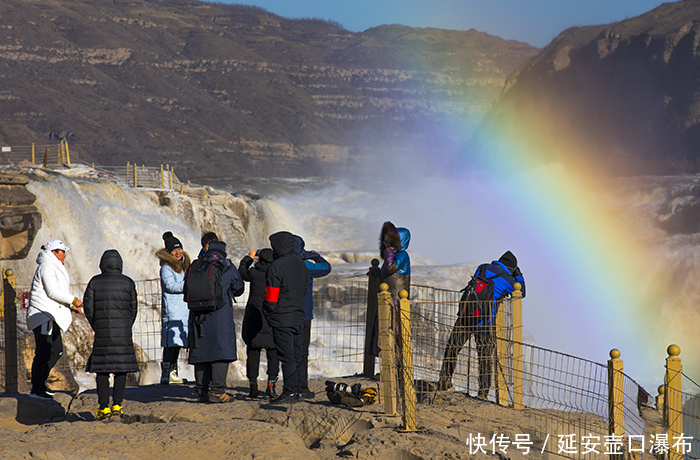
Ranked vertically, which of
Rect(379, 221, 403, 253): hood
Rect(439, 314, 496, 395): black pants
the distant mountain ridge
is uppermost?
the distant mountain ridge

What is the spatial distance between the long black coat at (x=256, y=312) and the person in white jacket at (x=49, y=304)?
1.28m

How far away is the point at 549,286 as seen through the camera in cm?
2791

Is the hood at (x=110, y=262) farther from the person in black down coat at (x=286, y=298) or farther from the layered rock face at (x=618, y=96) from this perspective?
the layered rock face at (x=618, y=96)

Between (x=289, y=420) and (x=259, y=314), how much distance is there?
3.11 ft

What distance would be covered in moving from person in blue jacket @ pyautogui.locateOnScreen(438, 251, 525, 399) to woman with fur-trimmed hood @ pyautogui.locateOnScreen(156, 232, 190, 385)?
237 cm

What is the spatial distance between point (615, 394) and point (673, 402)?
0.35m

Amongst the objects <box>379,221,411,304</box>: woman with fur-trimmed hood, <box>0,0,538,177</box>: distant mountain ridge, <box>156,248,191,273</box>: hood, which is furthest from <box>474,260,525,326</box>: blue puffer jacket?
<box>0,0,538,177</box>: distant mountain ridge

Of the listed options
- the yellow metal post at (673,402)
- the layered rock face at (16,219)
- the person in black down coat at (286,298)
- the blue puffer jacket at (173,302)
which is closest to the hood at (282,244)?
the person in black down coat at (286,298)

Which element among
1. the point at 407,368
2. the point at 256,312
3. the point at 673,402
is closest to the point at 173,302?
the point at 256,312

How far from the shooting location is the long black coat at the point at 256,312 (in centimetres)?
537

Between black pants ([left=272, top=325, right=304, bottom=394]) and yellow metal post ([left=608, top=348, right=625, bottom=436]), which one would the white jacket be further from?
yellow metal post ([left=608, top=348, right=625, bottom=436])

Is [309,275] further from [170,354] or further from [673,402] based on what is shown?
[673,402]

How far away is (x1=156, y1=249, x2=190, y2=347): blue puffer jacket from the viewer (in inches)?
234

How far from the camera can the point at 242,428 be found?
14.3 feet
